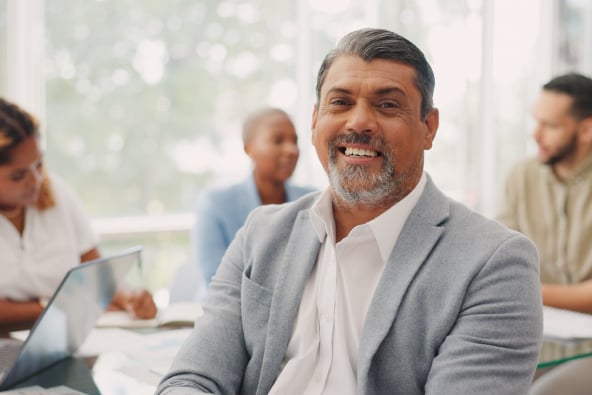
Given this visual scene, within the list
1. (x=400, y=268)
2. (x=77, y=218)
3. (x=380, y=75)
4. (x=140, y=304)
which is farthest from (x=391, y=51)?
(x=77, y=218)

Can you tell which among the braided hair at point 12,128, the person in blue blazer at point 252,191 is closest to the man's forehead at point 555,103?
the person in blue blazer at point 252,191

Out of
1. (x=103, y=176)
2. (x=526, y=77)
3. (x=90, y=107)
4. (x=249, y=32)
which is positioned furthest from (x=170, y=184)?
(x=526, y=77)

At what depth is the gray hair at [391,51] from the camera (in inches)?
57.2

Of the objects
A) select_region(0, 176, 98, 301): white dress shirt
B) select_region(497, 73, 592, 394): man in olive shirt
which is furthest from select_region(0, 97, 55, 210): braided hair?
select_region(497, 73, 592, 394): man in olive shirt

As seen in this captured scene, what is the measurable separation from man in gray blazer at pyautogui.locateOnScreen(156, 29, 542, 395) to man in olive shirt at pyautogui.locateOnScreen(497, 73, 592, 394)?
164cm

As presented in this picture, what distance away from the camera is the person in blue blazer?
2.95 meters

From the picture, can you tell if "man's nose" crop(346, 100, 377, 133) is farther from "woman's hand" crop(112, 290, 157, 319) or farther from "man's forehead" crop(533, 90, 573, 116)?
"man's forehead" crop(533, 90, 573, 116)

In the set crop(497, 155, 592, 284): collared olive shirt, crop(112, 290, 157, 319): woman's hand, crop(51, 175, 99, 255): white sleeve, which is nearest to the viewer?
crop(112, 290, 157, 319): woman's hand

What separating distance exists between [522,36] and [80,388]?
16.4 ft

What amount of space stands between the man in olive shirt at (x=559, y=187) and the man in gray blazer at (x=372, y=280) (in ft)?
5.39

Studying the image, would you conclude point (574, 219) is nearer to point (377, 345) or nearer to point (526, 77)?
point (377, 345)

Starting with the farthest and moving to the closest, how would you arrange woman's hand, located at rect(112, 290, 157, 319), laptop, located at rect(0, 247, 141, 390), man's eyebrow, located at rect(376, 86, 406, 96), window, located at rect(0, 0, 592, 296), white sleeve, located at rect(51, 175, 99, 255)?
window, located at rect(0, 0, 592, 296) < white sleeve, located at rect(51, 175, 99, 255) < woman's hand, located at rect(112, 290, 157, 319) < laptop, located at rect(0, 247, 141, 390) < man's eyebrow, located at rect(376, 86, 406, 96)

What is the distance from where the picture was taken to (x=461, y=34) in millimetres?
5262

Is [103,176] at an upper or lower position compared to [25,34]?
lower
